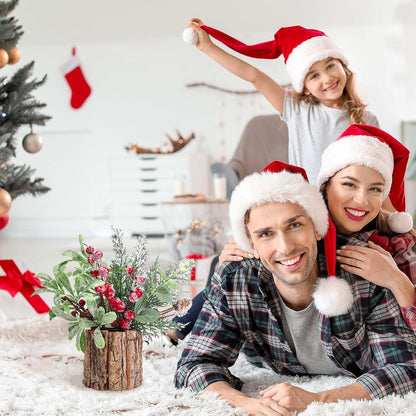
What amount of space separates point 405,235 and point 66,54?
248 inches

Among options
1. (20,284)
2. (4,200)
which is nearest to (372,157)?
(4,200)

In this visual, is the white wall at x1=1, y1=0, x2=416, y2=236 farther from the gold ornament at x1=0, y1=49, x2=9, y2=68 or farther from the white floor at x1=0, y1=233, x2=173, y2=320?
the gold ornament at x1=0, y1=49, x2=9, y2=68

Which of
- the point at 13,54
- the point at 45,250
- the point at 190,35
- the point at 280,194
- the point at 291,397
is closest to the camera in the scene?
the point at 291,397

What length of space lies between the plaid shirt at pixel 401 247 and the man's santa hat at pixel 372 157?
0.03m

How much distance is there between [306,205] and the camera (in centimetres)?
135

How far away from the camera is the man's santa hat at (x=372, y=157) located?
4.95 ft

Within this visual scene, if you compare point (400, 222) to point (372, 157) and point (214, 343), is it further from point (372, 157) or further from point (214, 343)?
point (214, 343)

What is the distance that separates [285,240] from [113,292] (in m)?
0.45

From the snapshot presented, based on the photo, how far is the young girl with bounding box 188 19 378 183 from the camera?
1.90 metres

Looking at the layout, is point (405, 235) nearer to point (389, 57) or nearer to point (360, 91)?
point (360, 91)

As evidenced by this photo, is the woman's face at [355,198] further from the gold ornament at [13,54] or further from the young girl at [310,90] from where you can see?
the gold ornament at [13,54]

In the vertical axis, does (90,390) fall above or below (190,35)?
below

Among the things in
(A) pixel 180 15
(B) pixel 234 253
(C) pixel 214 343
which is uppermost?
(A) pixel 180 15

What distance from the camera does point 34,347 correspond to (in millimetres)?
1740
